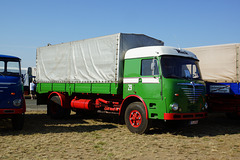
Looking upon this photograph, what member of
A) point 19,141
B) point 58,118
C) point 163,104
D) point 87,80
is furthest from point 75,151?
point 58,118

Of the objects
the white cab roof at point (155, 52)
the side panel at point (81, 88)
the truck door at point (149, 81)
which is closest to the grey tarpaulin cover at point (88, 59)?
the side panel at point (81, 88)

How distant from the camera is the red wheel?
884 centimetres

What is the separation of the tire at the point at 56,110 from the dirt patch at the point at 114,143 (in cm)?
254

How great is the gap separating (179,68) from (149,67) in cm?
96

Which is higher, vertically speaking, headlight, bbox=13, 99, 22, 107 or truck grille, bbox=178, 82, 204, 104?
truck grille, bbox=178, 82, 204, 104

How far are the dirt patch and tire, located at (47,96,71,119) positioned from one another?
2.54 m

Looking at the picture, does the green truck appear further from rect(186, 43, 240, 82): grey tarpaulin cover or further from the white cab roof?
rect(186, 43, 240, 82): grey tarpaulin cover

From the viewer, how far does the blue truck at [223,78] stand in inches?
407

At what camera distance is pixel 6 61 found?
952cm

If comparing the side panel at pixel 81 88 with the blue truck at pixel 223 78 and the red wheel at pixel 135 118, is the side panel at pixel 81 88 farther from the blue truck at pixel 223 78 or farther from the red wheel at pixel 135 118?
the blue truck at pixel 223 78

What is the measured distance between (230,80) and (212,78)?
2.57ft

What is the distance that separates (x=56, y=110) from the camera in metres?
12.7

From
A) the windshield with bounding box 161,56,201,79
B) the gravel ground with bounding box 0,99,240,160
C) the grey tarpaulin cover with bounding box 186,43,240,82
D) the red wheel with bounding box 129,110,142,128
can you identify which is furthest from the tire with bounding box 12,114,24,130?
the grey tarpaulin cover with bounding box 186,43,240,82

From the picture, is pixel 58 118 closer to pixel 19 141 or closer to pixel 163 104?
pixel 19 141
